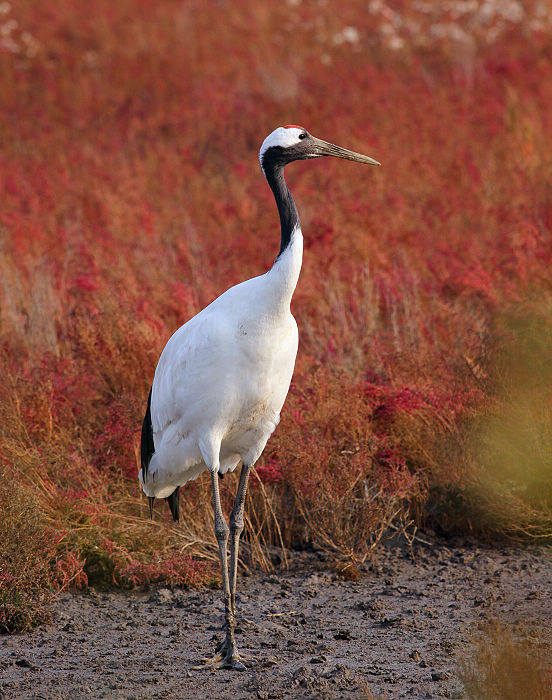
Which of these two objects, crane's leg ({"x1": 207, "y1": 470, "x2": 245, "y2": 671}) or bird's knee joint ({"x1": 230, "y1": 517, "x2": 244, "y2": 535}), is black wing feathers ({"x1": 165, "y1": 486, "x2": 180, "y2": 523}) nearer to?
bird's knee joint ({"x1": 230, "y1": 517, "x2": 244, "y2": 535})

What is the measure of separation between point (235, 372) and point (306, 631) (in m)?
1.35

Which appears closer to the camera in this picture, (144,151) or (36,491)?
(36,491)

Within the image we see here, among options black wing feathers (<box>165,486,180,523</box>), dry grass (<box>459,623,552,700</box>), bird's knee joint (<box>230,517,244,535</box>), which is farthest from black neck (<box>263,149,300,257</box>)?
dry grass (<box>459,623,552,700</box>)

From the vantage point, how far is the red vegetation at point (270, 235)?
18.2ft

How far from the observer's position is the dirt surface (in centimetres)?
394

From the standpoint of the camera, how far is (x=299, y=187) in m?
9.46

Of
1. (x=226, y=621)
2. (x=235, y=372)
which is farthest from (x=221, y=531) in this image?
(x=235, y=372)

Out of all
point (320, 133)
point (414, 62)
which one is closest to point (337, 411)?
point (320, 133)

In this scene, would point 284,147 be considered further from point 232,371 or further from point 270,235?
point 270,235

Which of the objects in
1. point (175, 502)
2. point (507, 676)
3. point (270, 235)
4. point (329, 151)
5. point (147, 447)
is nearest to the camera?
point (507, 676)

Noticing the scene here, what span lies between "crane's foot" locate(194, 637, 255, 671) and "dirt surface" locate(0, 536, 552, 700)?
0.15 ft

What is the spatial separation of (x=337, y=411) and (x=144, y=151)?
23.4 feet

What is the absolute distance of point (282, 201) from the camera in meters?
4.43

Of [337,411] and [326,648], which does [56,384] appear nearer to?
[337,411]
